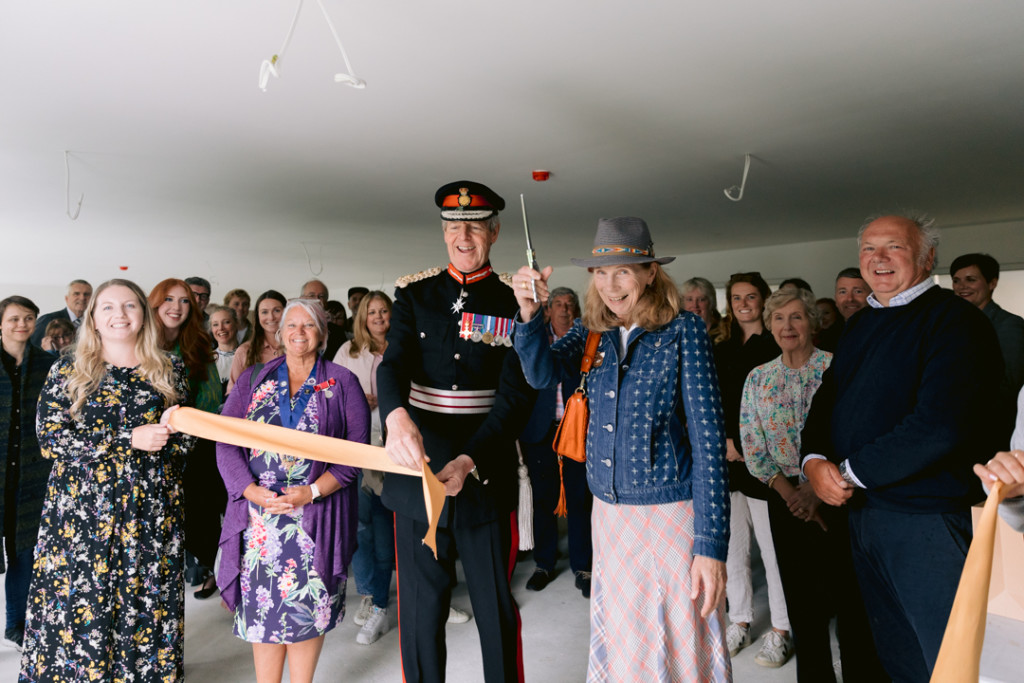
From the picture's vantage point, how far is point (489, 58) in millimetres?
2979

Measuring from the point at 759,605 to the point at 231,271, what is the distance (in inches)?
401

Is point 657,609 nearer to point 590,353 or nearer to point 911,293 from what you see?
point 590,353

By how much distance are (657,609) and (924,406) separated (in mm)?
880

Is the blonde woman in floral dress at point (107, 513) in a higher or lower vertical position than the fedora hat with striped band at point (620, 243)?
lower

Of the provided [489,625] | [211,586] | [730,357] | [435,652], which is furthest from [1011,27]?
[211,586]

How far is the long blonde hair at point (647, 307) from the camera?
5.56 feet

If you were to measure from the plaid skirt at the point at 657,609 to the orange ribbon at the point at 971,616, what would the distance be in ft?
1.92

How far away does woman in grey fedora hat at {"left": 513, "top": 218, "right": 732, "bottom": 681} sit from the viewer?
5.26 feet

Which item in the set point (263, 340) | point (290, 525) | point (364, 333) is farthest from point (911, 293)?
point (263, 340)

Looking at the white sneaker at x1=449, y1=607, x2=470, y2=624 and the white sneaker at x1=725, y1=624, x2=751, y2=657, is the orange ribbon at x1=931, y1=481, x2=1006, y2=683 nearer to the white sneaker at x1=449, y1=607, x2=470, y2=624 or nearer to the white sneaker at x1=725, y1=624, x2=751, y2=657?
the white sneaker at x1=725, y1=624, x2=751, y2=657

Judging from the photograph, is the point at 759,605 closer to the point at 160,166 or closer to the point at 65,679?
the point at 65,679

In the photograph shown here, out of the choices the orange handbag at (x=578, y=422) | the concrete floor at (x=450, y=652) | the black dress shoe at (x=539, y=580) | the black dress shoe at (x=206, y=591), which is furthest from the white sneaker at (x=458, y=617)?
the orange handbag at (x=578, y=422)

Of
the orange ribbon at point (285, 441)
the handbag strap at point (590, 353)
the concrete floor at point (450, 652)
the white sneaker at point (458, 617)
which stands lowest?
the concrete floor at point (450, 652)

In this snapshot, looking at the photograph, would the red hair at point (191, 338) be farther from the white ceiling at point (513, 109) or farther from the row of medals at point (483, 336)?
the row of medals at point (483, 336)
